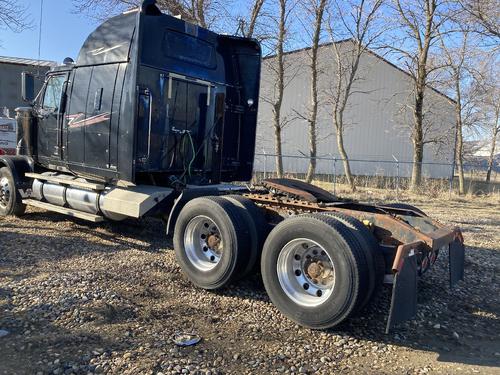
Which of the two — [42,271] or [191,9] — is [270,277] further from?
[191,9]

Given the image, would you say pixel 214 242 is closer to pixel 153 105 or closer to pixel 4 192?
pixel 153 105

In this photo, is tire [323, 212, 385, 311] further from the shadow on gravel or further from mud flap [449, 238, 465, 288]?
the shadow on gravel

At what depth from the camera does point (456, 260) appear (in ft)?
17.1

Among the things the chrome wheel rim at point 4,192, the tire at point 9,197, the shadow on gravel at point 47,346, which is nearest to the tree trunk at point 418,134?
the tire at point 9,197

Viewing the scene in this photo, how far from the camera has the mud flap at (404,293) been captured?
4.05 metres

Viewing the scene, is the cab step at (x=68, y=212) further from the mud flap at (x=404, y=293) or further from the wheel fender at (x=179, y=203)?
the mud flap at (x=404, y=293)

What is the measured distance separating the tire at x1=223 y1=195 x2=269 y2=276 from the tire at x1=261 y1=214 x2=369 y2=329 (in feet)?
1.14

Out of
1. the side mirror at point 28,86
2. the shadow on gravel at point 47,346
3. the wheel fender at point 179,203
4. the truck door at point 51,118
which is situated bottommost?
the shadow on gravel at point 47,346

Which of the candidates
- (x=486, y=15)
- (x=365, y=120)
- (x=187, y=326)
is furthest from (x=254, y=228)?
(x=365, y=120)

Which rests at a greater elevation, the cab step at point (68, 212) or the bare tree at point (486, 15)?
the bare tree at point (486, 15)

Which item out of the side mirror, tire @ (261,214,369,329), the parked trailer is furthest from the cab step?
tire @ (261,214,369,329)

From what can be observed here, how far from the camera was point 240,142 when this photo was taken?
8570mm

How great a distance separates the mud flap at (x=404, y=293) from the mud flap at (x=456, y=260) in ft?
3.37

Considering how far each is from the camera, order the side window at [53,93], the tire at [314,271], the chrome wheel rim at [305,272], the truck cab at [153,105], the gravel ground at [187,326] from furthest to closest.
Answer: the side window at [53,93] → the truck cab at [153,105] → the chrome wheel rim at [305,272] → the tire at [314,271] → the gravel ground at [187,326]
